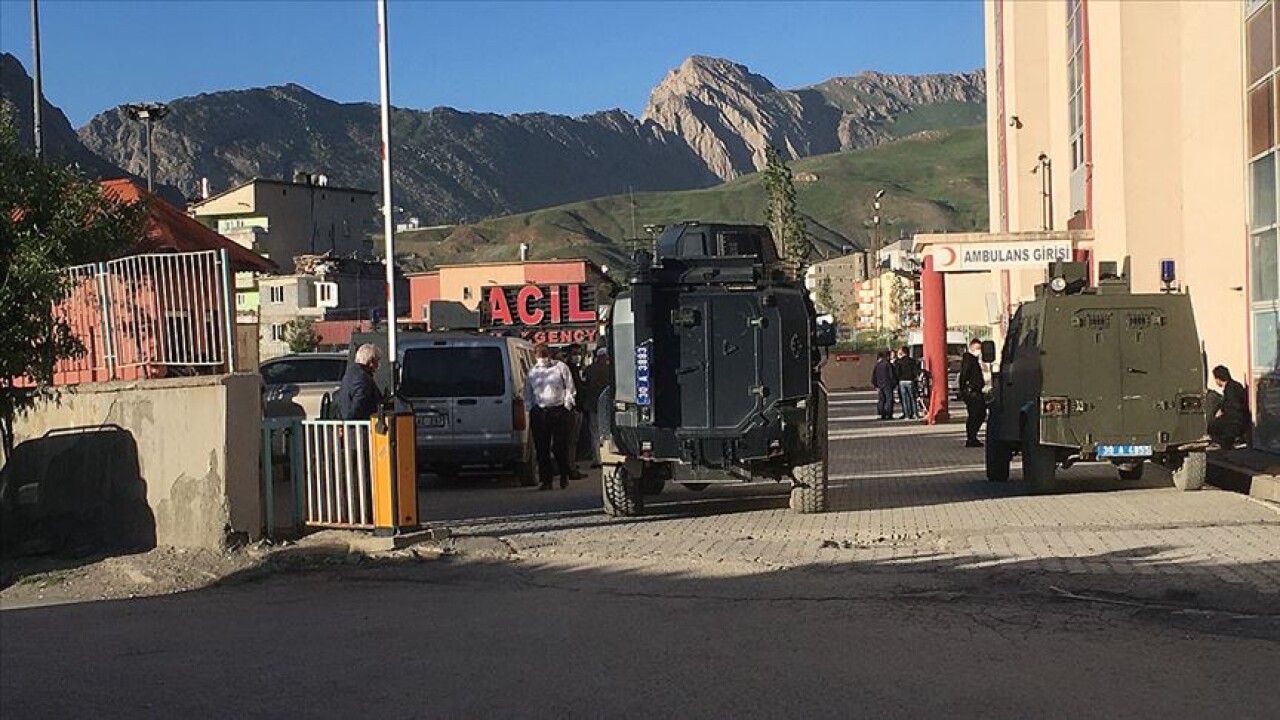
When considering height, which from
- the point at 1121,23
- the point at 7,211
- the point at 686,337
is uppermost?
the point at 1121,23

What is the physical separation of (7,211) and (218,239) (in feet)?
28.4

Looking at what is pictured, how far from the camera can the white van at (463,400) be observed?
19000 mm

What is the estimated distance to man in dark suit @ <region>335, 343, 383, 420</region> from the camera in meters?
13.3

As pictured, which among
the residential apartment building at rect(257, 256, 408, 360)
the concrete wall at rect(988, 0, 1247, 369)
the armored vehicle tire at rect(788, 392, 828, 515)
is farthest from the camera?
the residential apartment building at rect(257, 256, 408, 360)

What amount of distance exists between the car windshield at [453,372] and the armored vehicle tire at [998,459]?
246 inches

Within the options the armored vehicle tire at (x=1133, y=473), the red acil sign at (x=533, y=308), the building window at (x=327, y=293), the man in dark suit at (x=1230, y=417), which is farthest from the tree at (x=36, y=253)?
the building window at (x=327, y=293)

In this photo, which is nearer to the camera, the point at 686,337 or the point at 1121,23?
the point at 686,337

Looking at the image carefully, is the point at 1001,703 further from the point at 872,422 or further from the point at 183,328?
the point at 872,422

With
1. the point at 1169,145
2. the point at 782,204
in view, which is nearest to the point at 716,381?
the point at 1169,145

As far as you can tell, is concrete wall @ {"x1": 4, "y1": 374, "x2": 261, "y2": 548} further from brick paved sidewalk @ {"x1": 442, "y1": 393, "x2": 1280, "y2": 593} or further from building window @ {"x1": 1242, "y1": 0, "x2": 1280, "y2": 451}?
building window @ {"x1": 1242, "y1": 0, "x2": 1280, "y2": 451}

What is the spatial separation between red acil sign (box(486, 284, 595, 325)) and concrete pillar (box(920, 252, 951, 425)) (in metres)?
7.89

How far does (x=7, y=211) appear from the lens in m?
13.9

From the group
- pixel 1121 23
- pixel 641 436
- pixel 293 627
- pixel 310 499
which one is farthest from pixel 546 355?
pixel 1121 23

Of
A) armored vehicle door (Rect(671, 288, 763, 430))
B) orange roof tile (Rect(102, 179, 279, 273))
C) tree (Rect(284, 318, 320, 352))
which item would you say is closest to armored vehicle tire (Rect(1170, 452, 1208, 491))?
armored vehicle door (Rect(671, 288, 763, 430))
